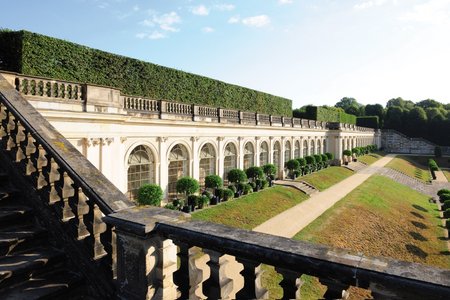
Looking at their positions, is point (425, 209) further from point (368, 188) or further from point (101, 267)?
point (101, 267)

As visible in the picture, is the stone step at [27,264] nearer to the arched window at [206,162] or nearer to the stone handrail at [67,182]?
the stone handrail at [67,182]

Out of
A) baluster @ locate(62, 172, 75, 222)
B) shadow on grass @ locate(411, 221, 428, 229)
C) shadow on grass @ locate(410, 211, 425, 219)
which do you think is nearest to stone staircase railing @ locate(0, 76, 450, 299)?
baluster @ locate(62, 172, 75, 222)

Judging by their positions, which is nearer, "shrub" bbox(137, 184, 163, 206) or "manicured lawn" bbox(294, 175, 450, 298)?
"shrub" bbox(137, 184, 163, 206)

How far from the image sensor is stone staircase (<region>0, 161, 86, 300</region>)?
3.67 metres

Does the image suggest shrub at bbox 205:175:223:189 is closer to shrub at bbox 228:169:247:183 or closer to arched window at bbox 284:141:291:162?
shrub at bbox 228:169:247:183

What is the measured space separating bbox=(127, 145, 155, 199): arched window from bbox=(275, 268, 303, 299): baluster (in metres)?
16.0

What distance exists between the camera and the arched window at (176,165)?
2061 cm

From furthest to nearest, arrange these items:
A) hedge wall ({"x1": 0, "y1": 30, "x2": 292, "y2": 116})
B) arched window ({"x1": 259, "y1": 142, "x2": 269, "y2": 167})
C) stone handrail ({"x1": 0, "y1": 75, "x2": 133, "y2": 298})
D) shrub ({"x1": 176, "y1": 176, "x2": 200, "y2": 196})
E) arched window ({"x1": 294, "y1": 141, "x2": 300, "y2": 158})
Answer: arched window ({"x1": 294, "y1": 141, "x2": 300, "y2": 158}) → arched window ({"x1": 259, "y1": 142, "x2": 269, "y2": 167}) → shrub ({"x1": 176, "y1": 176, "x2": 200, "y2": 196}) → hedge wall ({"x1": 0, "y1": 30, "x2": 292, "y2": 116}) → stone handrail ({"x1": 0, "y1": 75, "x2": 133, "y2": 298})

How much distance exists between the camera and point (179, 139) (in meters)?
20.3

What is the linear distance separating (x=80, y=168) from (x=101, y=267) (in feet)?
4.54

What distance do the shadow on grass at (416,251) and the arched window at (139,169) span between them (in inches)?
643

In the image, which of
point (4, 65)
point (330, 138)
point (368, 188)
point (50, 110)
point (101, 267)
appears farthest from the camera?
point (330, 138)

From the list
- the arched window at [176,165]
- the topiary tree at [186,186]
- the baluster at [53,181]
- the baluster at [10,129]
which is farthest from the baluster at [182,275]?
the arched window at [176,165]

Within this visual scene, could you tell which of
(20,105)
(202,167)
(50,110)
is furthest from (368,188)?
(20,105)
